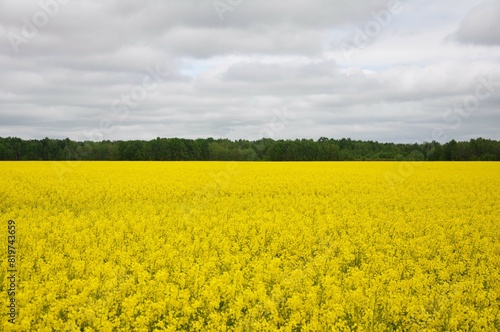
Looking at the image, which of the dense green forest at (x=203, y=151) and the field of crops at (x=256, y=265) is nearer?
the field of crops at (x=256, y=265)

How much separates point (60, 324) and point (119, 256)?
3216mm

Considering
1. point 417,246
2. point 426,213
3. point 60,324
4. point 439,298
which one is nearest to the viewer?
point 60,324

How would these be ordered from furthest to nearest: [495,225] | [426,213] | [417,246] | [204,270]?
[426,213]
[495,225]
[417,246]
[204,270]

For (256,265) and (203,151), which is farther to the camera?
(203,151)

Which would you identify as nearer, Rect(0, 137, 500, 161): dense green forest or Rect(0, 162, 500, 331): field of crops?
Rect(0, 162, 500, 331): field of crops

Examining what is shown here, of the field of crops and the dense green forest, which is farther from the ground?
the dense green forest

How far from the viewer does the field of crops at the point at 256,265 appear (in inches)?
253

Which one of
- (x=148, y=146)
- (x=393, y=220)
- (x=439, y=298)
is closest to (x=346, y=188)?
(x=393, y=220)

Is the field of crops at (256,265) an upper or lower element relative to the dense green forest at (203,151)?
lower

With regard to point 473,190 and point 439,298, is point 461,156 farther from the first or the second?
point 439,298

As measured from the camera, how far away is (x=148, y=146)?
240 ft

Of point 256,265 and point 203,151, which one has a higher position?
point 203,151

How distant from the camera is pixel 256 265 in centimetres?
850

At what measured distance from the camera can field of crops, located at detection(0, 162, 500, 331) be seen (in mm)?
6434
